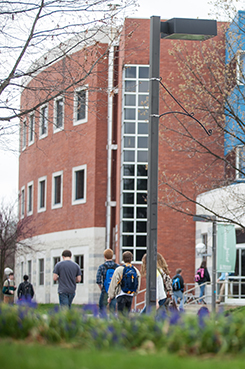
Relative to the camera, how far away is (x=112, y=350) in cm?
573

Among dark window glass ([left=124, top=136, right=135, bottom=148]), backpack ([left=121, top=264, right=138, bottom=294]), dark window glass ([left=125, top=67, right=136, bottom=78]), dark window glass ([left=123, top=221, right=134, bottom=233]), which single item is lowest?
backpack ([left=121, top=264, right=138, bottom=294])

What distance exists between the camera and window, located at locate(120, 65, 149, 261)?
30.3 metres

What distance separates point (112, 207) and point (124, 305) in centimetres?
1954

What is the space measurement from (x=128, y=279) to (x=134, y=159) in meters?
18.3

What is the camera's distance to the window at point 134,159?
30.3 metres

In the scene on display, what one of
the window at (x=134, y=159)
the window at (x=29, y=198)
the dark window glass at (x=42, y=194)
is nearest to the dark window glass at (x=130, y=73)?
the window at (x=134, y=159)

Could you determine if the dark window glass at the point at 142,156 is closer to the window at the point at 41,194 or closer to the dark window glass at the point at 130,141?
the dark window glass at the point at 130,141

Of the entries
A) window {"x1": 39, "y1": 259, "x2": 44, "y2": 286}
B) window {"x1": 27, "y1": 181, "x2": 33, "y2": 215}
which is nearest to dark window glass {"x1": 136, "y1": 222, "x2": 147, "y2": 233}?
window {"x1": 39, "y1": 259, "x2": 44, "y2": 286}

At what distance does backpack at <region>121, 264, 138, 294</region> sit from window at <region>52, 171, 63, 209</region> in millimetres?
23572

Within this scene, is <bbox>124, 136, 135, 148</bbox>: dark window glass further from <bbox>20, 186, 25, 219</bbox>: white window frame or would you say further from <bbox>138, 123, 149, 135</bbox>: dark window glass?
<bbox>20, 186, 25, 219</bbox>: white window frame

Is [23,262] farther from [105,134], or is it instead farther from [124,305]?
[124,305]

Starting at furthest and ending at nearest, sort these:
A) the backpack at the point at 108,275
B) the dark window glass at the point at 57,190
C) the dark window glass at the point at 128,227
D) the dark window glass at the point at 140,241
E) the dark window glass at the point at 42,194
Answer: the dark window glass at the point at 42,194 → the dark window glass at the point at 57,190 → the dark window glass at the point at 128,227 → the dark window glass at the point at 140,241 → the backpack at the point at 108,275

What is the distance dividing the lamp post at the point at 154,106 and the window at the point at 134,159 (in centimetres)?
1944

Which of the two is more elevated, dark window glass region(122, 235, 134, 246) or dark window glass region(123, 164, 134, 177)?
dark window glass region(123, 164, 134, 177)
